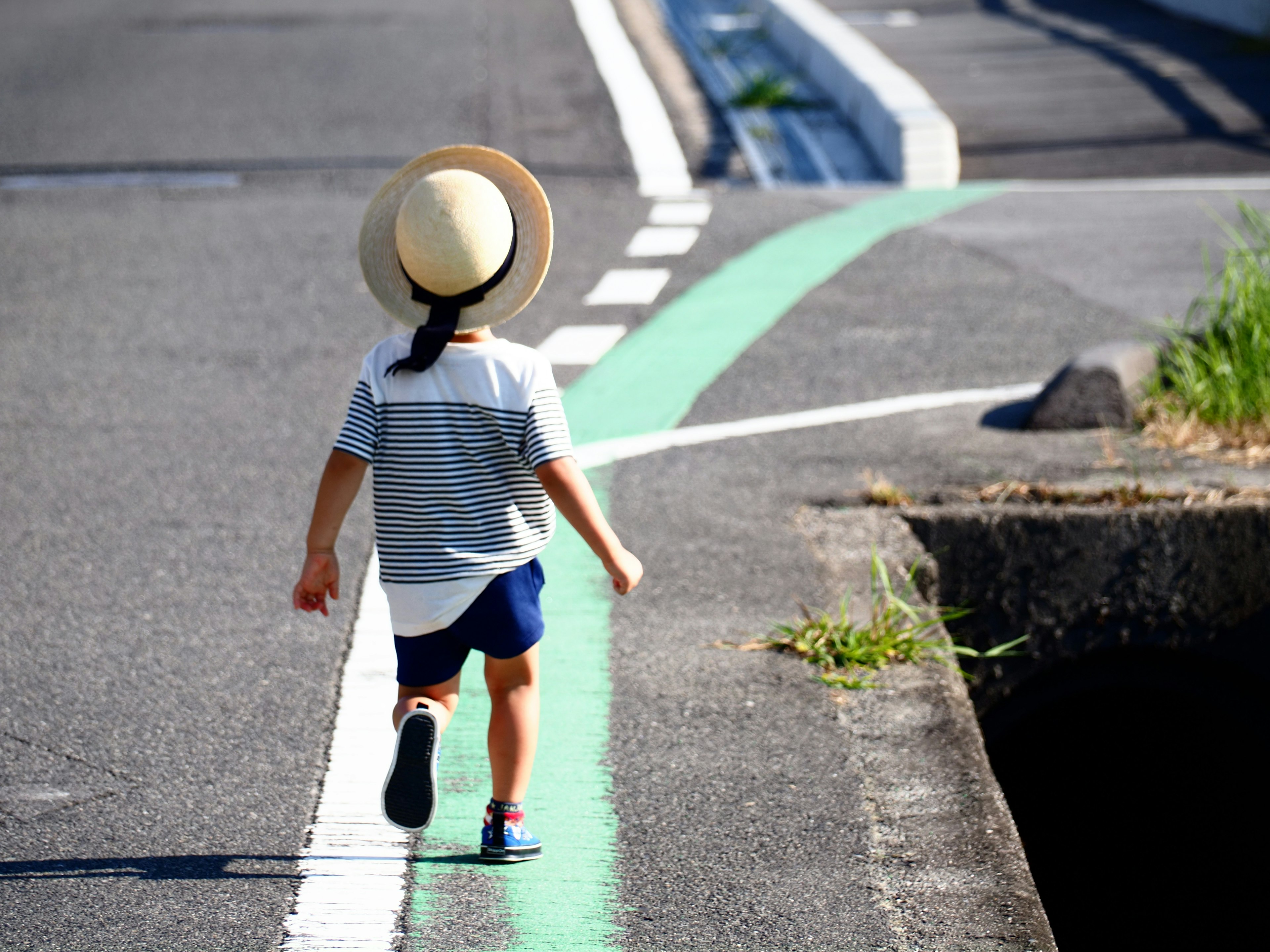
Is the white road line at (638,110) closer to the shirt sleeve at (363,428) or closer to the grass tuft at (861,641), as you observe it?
the grass tuft at (861,641)

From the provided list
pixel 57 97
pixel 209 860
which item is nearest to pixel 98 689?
pixel 209 860

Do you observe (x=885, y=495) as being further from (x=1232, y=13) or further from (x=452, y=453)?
(x=1232, y=13)

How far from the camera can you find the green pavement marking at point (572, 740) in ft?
9.11

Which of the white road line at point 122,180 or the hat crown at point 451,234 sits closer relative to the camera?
the hat crown at point 451,234

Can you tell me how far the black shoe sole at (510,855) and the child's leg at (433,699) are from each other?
0.30 meters

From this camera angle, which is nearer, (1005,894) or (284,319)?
(1005,894)

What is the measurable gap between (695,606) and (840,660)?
52cm

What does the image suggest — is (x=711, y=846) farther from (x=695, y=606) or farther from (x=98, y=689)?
(x=98, y=689)

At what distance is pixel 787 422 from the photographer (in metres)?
5.62

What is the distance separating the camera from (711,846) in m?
2.99

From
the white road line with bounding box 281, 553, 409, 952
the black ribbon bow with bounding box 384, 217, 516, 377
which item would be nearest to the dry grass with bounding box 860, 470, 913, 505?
the white road line with bounding box 281, 553, 409, 952

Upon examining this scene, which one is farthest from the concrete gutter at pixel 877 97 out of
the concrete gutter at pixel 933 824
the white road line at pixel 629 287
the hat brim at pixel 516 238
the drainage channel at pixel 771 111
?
the hat brim at pixel 516 238

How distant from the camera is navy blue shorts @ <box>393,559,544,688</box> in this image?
2.74 metres

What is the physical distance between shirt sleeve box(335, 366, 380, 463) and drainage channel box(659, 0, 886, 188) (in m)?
7.36
